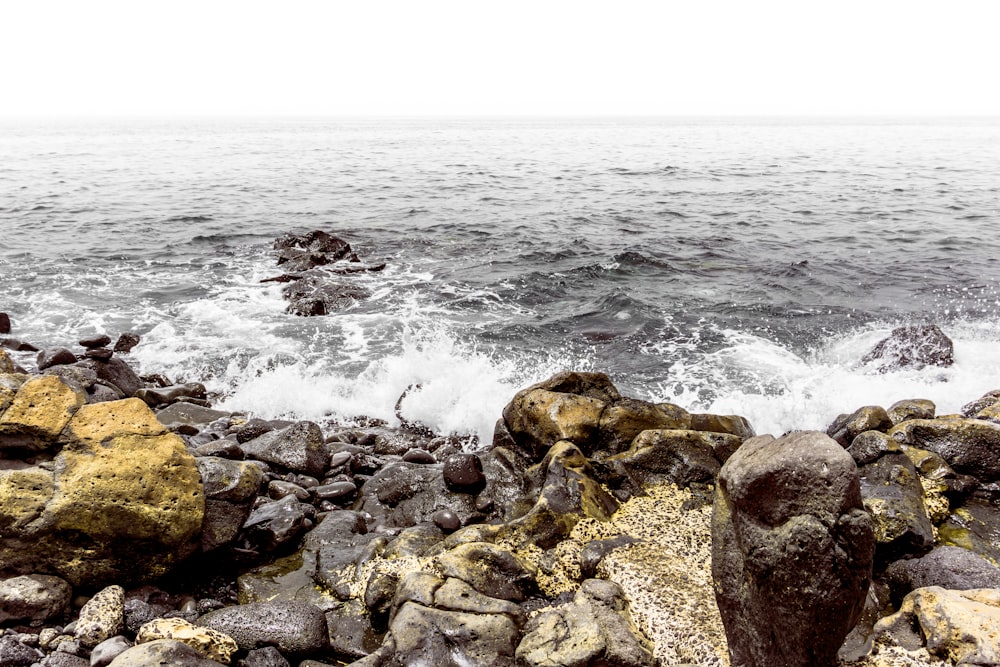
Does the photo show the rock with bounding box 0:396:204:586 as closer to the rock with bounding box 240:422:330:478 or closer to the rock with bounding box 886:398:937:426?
the rock with bounding box 240:422:330:478

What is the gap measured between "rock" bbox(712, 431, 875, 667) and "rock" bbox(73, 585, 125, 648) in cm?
498

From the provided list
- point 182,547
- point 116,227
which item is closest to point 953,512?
point 182,547

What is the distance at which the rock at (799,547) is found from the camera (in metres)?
3.62

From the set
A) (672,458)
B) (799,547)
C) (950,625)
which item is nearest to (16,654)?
(799,547)

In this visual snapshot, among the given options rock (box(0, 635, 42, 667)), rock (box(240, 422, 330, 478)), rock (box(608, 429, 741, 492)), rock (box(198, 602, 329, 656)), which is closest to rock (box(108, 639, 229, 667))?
rock (box(198, 602, 329, 656))

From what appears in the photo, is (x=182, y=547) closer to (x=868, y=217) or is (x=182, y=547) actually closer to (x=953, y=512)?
(x=953, y=512)

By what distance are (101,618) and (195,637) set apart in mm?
1109

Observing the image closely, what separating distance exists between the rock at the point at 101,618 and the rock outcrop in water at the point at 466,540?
1 centimetres

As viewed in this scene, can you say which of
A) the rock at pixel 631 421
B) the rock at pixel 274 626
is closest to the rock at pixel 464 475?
the rock at pixel 631 421

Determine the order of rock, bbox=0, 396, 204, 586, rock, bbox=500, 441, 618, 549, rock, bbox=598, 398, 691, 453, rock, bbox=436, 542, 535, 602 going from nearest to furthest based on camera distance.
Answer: rock, bbox=436, 542, 535, 602, rock, bbox=0, 396, 204, 586, rock, bbox=500, 441, 618, 549, rock, bbox=598, 398, 691, 453

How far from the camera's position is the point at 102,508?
5492 mm

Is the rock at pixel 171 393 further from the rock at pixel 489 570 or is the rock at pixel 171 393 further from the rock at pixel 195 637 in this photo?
the rock at pixel 489 570

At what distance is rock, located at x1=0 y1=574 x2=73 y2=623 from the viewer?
4.95 metres

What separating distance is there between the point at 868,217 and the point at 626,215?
31.1 ft
